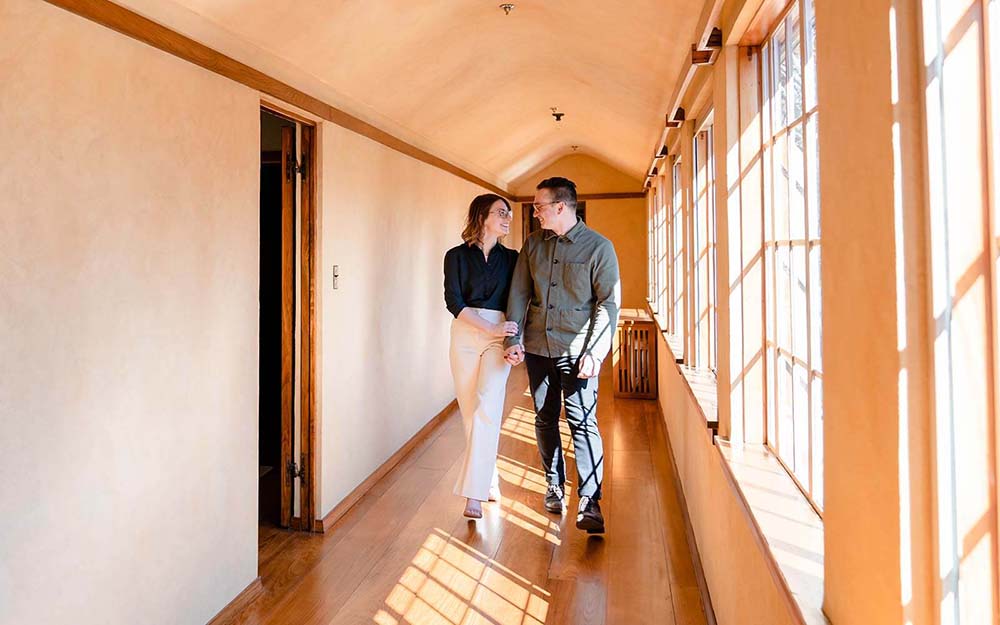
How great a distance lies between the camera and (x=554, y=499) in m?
3.17

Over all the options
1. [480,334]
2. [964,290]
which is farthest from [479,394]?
[964,290]

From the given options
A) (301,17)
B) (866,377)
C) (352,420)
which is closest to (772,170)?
(866,377)

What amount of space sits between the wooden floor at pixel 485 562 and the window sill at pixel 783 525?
2.46ft

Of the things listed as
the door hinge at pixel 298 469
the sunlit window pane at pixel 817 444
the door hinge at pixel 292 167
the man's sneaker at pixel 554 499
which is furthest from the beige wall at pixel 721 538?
the door hinge at pixel 292 167

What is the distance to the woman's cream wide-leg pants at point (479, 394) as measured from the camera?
3061 millimetres

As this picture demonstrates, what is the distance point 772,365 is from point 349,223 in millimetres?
2156

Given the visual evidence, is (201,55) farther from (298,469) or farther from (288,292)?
(298,469)

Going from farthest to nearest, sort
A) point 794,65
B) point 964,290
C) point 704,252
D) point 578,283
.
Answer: point 704,252, point 578,283, point 794,65, point 964,290

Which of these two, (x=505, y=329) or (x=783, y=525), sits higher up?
(x=505, y=329)

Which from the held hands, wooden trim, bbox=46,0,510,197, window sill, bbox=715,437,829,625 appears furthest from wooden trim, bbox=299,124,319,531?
window sill, bbox=715,437,829,625

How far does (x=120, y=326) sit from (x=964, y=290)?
1875mm

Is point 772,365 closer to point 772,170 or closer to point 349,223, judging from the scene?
point 772,170

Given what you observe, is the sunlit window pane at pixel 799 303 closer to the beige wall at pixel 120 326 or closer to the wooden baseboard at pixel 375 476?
the beige wall at pixel 120 326

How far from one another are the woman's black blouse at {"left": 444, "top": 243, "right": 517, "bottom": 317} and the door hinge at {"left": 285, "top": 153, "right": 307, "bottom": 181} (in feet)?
2.52
